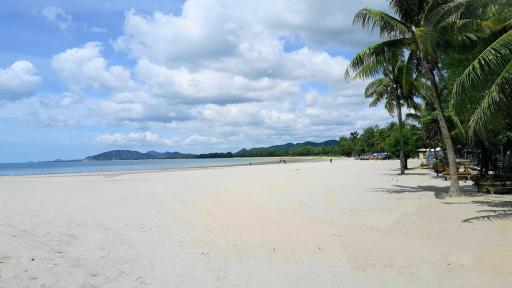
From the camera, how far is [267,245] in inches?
316

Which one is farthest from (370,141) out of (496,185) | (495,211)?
(495,211)

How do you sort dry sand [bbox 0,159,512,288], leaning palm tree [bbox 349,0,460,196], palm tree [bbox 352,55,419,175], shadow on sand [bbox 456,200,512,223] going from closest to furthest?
dry sand [bbox 0,159,512,288] < shadow on sand [bbox 456,200,512,223] < leaning palm tree [bbox 349,0,460,196] < palm tree [bbox 352,55,419,175]

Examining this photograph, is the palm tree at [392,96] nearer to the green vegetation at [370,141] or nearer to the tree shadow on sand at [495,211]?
the tree shadow on sand at [495,211]

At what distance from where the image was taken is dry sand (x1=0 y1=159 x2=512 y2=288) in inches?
234

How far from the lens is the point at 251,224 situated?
10.4 metres

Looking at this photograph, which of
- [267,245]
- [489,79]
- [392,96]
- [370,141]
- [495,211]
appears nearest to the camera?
[267,245]

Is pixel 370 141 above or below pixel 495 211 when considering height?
above

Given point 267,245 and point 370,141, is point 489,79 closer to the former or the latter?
point 267,245

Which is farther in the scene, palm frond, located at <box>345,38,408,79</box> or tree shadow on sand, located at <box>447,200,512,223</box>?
palm frond, located at <box>345,38,408,79</box>

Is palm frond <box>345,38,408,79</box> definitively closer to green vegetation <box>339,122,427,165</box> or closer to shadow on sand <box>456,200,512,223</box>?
shadow on sand <box>456,200,512,223</box>

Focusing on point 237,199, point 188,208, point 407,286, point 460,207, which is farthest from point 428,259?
point 237,199

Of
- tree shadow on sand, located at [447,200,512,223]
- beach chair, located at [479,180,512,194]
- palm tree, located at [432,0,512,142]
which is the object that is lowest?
tree shadow on sand, located at [447,200,512,223]

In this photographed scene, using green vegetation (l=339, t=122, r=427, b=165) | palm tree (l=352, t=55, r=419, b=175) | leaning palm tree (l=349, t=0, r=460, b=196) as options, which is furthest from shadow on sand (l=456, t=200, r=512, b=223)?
green vegetation (l=339, t=122, r=427, b=165)

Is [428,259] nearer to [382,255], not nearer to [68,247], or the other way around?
[382,255]
